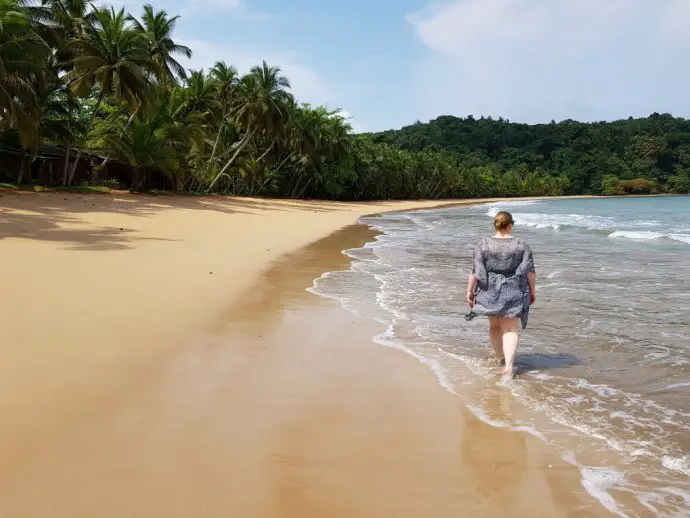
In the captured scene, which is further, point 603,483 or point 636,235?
point 636,235

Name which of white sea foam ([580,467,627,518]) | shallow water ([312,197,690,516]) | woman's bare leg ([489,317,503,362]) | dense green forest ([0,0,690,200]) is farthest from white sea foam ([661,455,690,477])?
dense green forest ([0,0,690,200])

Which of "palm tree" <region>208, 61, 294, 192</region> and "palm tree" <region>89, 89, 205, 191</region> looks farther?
"palm tree" <region>208, 61, 294, 192</region>

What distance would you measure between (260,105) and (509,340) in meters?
37.8

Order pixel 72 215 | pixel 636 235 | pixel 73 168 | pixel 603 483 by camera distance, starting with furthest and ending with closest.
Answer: pixel 73 168 < pixel 636 235 < pixel 72 215 < pixel 603 483

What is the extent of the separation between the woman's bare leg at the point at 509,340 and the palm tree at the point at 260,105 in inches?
1444

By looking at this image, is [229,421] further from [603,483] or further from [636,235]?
[636,235]

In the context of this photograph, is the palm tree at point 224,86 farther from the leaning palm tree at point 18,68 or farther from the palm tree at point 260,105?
the leaning palm tree at point 18,68

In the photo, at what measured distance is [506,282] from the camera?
4.98m

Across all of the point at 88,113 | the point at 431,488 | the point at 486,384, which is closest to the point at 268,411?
the point at 431,488

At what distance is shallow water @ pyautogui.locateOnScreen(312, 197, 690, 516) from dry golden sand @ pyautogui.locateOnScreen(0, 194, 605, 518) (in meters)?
0.25

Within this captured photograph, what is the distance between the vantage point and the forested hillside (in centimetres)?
11394

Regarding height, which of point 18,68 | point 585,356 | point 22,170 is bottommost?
point 585,356

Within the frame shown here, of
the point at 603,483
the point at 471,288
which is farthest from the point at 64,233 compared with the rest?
the point at 603,483

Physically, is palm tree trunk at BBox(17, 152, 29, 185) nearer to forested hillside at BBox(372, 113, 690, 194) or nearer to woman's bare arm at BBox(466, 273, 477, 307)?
woman's bare arm at BBox(466, 273, 477, 307)
